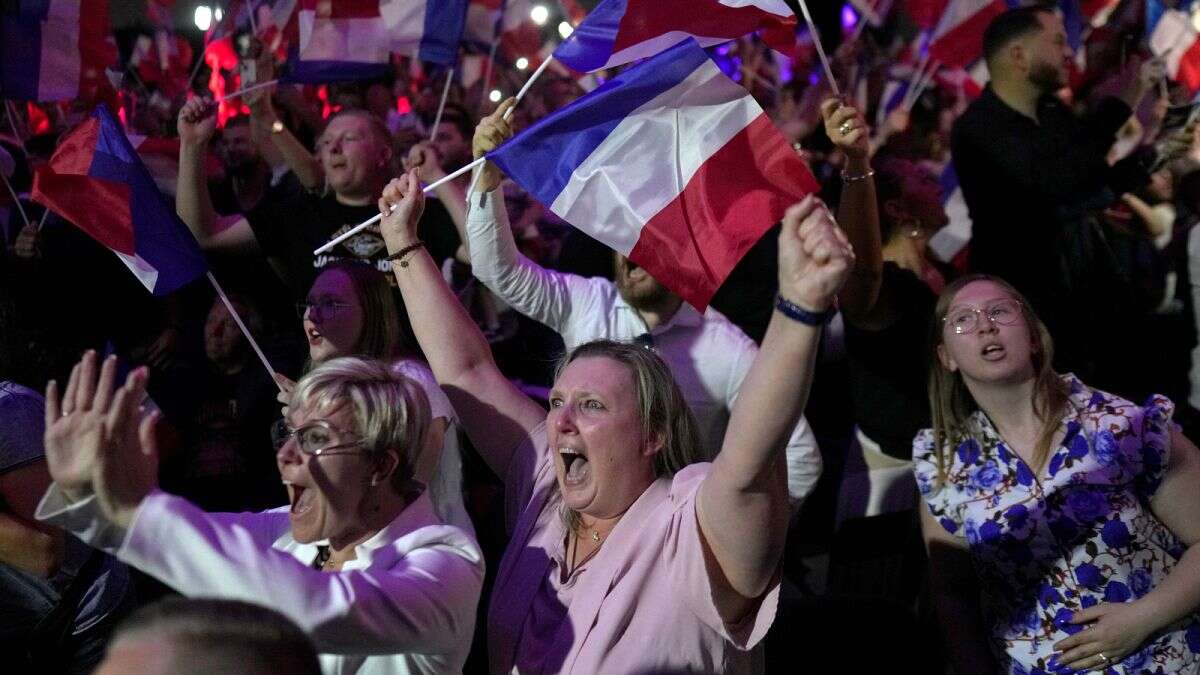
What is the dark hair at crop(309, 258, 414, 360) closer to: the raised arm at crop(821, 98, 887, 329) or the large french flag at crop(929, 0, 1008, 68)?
the raised arm at crop(821, 98, 887, 329)

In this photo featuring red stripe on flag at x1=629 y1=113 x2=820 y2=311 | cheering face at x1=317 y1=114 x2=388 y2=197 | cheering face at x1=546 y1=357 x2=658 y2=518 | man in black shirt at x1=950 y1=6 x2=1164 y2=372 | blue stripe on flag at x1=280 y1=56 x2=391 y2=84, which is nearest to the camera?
cheering face at x1=546 y1=357 x2=658 y2=518

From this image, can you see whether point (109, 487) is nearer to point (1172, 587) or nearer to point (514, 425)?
point (514, 425)

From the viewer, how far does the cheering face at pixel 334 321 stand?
385 cm

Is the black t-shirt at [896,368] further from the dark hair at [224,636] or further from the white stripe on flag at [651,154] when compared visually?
the dark hair at [224,636]

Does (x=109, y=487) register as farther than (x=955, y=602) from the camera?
No

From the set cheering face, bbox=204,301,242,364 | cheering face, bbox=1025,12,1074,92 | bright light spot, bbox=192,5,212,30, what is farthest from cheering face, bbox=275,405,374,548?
bright light spot, bbox=192,5,212,30

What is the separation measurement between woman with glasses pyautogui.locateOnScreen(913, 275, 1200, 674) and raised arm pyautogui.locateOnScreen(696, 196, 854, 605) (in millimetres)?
1227

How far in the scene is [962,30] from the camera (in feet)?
22.6

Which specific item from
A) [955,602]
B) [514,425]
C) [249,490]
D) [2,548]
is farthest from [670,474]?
[249,490]

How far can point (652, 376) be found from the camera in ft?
9.57

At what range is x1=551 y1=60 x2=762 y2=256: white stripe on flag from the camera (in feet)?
10.6

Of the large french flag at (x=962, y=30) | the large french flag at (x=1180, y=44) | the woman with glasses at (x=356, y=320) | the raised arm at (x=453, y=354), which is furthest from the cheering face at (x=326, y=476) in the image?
the large french flag at (x=1180, y=44)

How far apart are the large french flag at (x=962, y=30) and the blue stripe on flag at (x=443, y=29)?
2829mm

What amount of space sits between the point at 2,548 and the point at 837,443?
3621 millimetres
